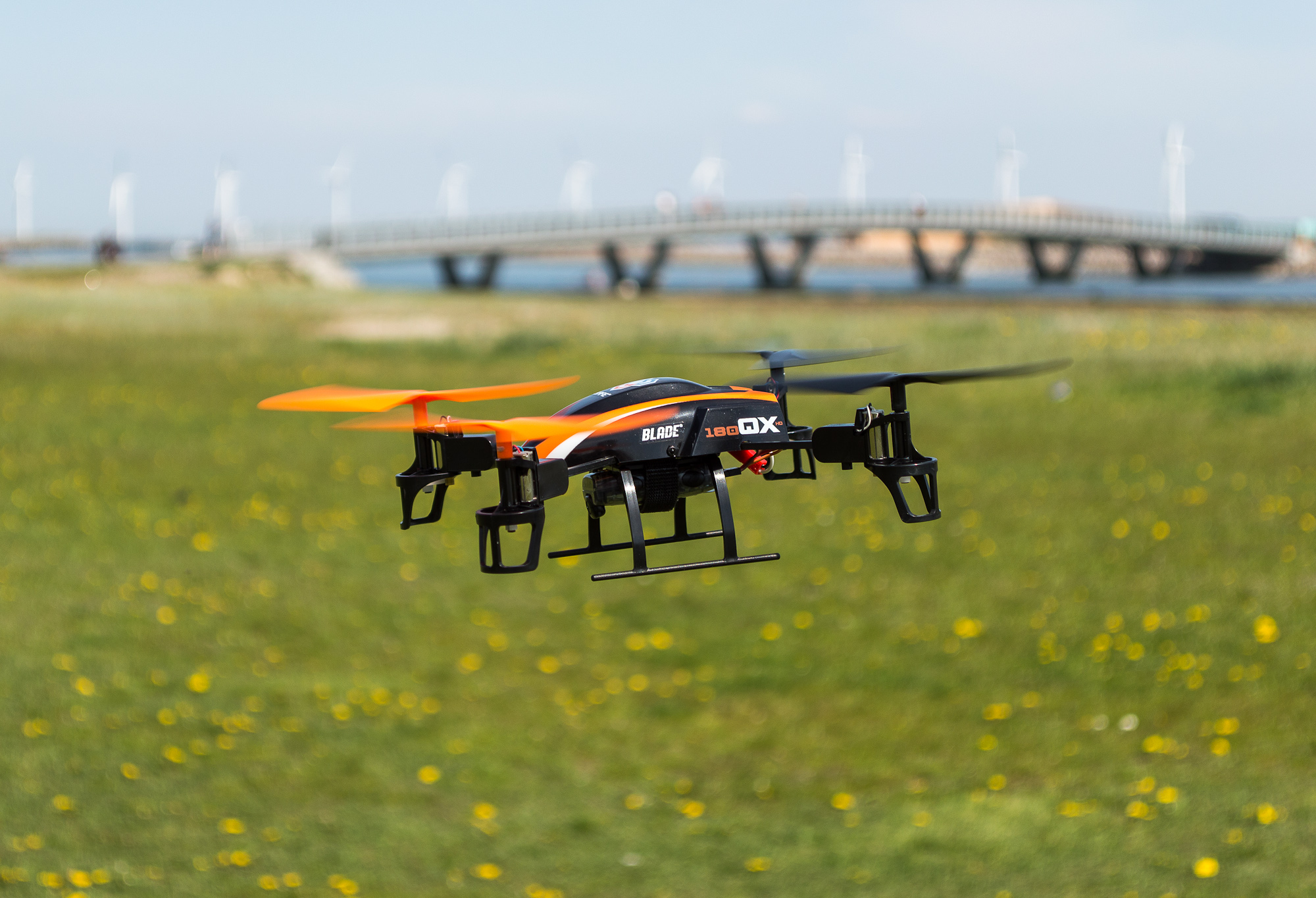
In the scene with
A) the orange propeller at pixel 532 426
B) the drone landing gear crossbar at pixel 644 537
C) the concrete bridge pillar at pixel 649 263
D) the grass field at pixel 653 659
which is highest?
the concrete bridge pillar at pixel 649 263

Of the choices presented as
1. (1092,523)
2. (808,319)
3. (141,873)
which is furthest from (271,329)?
(1092,523)

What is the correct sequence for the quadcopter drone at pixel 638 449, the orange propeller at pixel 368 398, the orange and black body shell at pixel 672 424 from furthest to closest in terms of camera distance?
1. the orange and black body shell at pixel 672 424
2. the quadcopter drone at pixel 638 449
3. the orange propeller at pixel 368 398

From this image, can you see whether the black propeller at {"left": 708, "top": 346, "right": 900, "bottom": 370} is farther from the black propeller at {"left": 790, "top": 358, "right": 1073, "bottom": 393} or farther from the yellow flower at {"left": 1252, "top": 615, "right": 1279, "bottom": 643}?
the yellow flower at {"left": 1252, "top": 615, "right": 1279, "bottom": 643}

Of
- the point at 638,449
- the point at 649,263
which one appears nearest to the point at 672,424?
the point at 638,449

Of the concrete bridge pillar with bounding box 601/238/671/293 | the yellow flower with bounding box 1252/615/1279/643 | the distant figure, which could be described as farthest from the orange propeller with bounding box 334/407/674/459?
the distant figure

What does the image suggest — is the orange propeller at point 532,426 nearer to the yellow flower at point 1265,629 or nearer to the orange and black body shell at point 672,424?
the orange and black body shell at point 672,424

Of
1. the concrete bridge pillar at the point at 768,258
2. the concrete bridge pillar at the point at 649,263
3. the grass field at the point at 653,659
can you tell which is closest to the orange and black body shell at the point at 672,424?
the concrete bridge pillar at the point at 768,258
